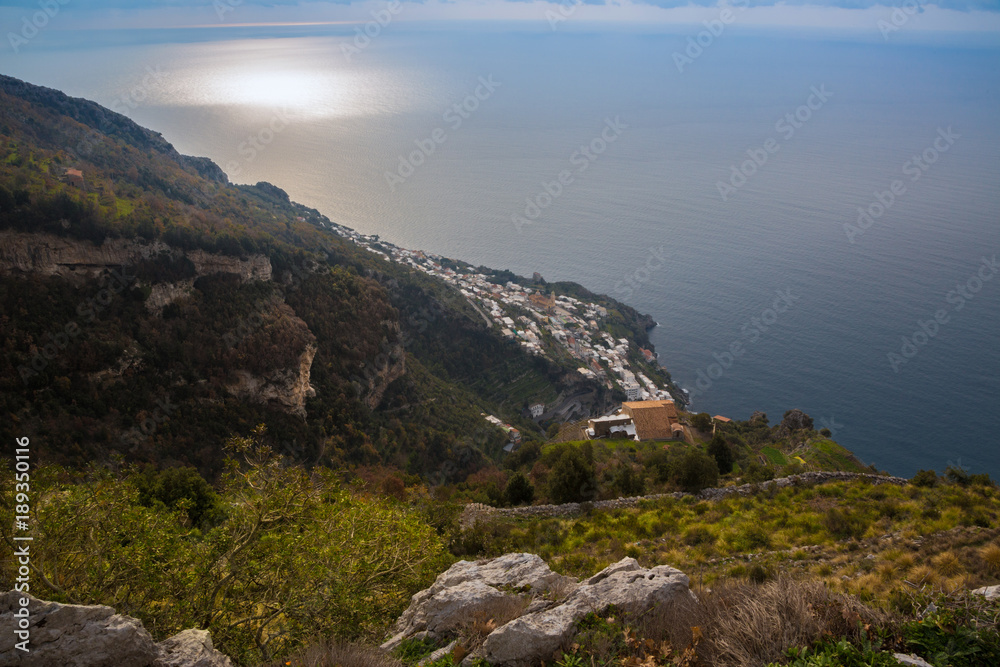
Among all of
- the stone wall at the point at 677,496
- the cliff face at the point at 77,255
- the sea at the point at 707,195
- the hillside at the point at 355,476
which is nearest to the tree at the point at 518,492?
the hillside at the point at 355,476

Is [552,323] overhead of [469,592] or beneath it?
overhead

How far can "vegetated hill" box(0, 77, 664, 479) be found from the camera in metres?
21.3

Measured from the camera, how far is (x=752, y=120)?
484 ft

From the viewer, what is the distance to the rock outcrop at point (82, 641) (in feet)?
15.0

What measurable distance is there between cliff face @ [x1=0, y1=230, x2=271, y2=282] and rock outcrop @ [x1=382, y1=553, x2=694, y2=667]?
25.3m

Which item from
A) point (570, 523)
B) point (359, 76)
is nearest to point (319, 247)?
point (570, 523)

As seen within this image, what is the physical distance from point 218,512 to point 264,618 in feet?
31.9

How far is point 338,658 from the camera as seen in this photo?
5.46 meters

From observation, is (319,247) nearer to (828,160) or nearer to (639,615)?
(639,615)

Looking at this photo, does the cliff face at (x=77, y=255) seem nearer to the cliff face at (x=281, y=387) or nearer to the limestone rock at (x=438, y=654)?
the cliff face at (x=281, y=387)

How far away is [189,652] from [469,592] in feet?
10.7

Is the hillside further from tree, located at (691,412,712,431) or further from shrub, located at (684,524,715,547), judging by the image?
tree, located at (691,412,712,431)

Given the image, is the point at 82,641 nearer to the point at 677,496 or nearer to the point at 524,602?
the point at 524,602

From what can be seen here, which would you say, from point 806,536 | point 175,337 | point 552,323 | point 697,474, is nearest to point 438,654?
point 806,536
